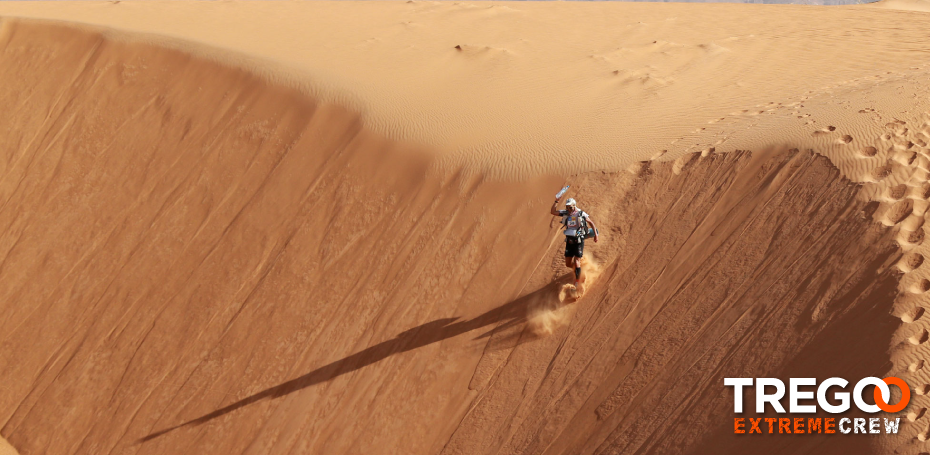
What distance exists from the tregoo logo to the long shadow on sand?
267 cm

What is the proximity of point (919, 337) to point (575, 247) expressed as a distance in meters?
3.48

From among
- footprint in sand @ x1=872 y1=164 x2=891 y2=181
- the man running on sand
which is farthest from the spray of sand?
footprint in sand @ x1=872 y1=164 x2=891 y2=181

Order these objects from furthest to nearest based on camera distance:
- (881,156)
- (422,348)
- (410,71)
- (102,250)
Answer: (410,71), (102,250), (422,348), (881,156)

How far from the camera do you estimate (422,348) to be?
912 centimetres

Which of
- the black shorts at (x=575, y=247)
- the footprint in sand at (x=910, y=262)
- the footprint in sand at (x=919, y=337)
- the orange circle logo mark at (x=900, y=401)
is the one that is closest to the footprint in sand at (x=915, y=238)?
the footprint in sand at (x=910, y=262)

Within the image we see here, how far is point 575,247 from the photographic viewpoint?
820cm

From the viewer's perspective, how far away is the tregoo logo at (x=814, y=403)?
6125 millimetres

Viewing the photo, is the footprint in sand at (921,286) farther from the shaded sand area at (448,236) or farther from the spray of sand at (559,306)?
the spray of sand at (559,306)

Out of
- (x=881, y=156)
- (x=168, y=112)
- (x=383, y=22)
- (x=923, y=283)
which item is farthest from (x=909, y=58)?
(x=168, y=112)

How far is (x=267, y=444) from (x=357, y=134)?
4951 millimetres

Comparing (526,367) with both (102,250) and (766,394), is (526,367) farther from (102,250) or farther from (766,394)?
(102,250)

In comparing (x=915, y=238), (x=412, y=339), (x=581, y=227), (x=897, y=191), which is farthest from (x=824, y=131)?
(x=412, y=339)

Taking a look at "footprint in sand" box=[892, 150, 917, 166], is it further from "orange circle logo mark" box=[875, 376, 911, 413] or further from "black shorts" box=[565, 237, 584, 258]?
"black shorts" box=[565, 237, 584, 258]

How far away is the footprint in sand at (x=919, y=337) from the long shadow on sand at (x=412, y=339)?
382cm
